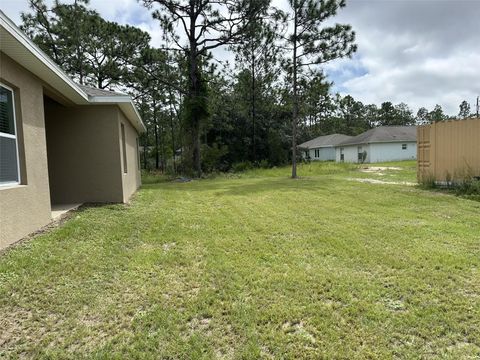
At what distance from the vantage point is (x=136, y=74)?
21875 millimetres

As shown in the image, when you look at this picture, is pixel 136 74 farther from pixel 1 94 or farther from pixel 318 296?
pixel 318 296

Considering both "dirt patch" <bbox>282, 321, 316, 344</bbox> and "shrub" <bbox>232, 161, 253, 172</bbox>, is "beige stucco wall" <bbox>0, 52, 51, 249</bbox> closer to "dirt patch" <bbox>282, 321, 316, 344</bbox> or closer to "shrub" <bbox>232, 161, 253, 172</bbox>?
"dirt patch" <bbox>282, 321, 316, 344</bbox>

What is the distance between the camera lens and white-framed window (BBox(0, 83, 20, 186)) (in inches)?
172

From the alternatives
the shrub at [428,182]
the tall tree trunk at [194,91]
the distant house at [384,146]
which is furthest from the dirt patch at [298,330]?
the distant house at [384,146]

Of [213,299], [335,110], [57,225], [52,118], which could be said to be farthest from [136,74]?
[335,110]

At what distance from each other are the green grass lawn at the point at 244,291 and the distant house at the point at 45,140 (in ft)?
2.20

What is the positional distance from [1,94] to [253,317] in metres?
4.46

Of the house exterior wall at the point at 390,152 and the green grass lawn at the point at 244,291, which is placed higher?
the house exterior wall at the point at 390,152

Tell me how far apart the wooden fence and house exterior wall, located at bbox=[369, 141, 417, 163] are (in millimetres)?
18991

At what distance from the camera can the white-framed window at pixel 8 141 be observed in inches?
172

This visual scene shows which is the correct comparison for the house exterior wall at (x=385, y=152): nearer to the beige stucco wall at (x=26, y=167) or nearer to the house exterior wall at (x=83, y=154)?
the house exterior wall at (x=83, y=154)

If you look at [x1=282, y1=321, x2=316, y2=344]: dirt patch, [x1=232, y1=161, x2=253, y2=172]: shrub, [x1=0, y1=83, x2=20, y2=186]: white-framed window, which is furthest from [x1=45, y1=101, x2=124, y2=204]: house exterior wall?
[x1=232, y1=161, x2=253, y2=172]: shrub

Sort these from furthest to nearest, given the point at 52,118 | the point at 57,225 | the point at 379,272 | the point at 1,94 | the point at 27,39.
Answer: the point at 52,118
the point at 57,225
the point at 1,94
the point at 27,39
the point at 379,272

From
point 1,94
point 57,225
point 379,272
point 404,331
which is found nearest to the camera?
point 404,331
